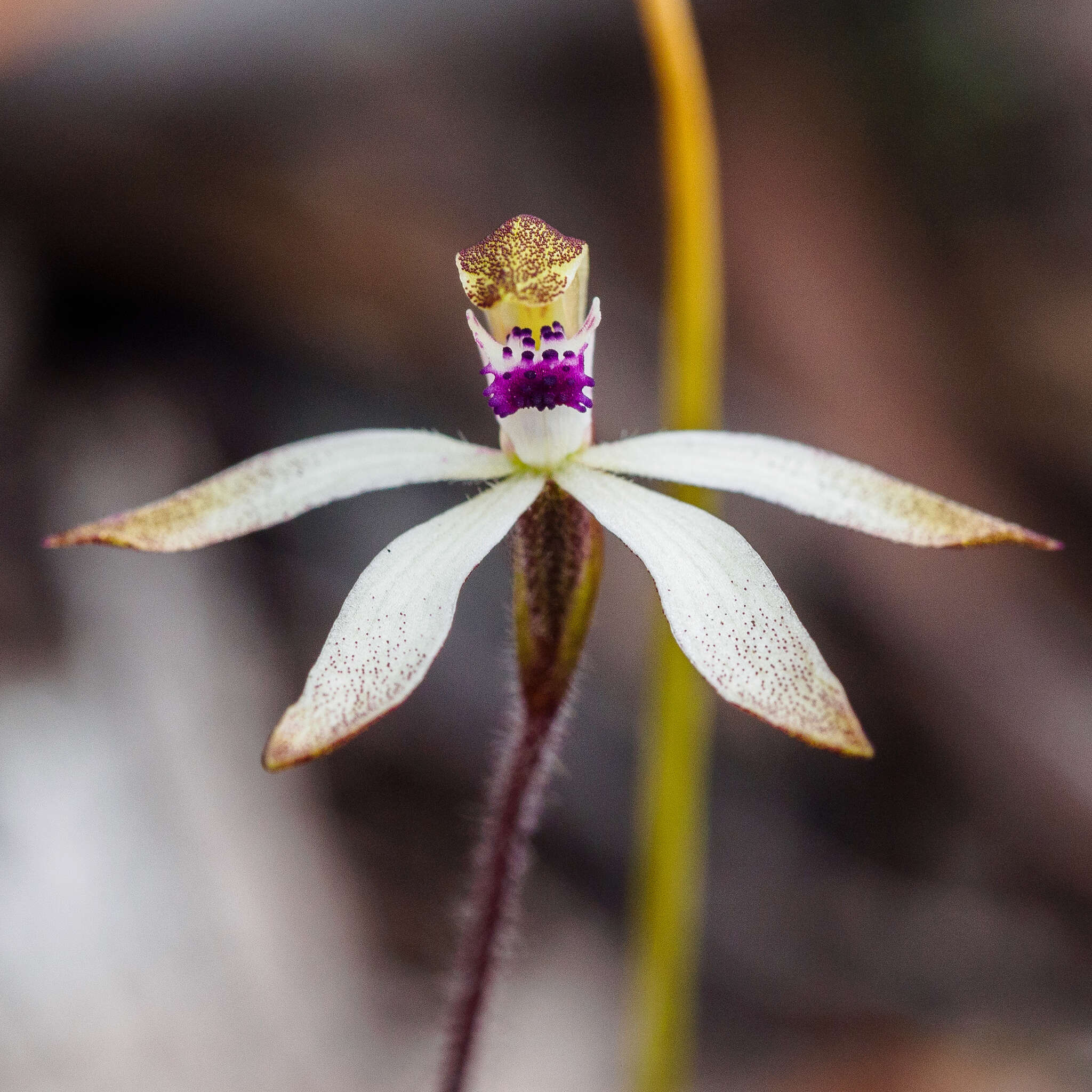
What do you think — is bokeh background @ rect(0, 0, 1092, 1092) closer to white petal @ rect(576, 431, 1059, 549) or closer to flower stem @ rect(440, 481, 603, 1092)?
flower stem @ rect(440, 481, 603, 1092)

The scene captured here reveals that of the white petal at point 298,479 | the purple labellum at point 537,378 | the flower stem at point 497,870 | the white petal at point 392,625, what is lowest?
the flower stem at point 497,870

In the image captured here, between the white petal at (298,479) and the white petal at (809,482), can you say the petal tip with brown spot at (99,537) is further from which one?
the white petal at (809,482)

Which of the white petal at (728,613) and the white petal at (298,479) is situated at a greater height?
the white petal at (298,479)

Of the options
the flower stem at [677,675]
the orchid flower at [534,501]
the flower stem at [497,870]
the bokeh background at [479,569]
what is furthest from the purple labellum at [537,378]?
the bokeh background at [479,569]

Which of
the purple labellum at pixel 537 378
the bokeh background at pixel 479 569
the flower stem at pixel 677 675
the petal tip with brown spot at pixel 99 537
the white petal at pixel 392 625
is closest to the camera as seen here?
the white petal at pixel 392 625

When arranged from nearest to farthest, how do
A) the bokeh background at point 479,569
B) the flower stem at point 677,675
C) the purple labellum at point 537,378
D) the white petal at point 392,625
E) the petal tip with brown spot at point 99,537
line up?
the white petal at point 392,625
the petal tip with brown spot at point 99,537
the purple labellum at point 537,378
the flower stem at point 677,675
the bokeh background at point 479,569

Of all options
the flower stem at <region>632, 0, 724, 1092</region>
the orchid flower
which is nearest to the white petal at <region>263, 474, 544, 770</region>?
the orchid flower
